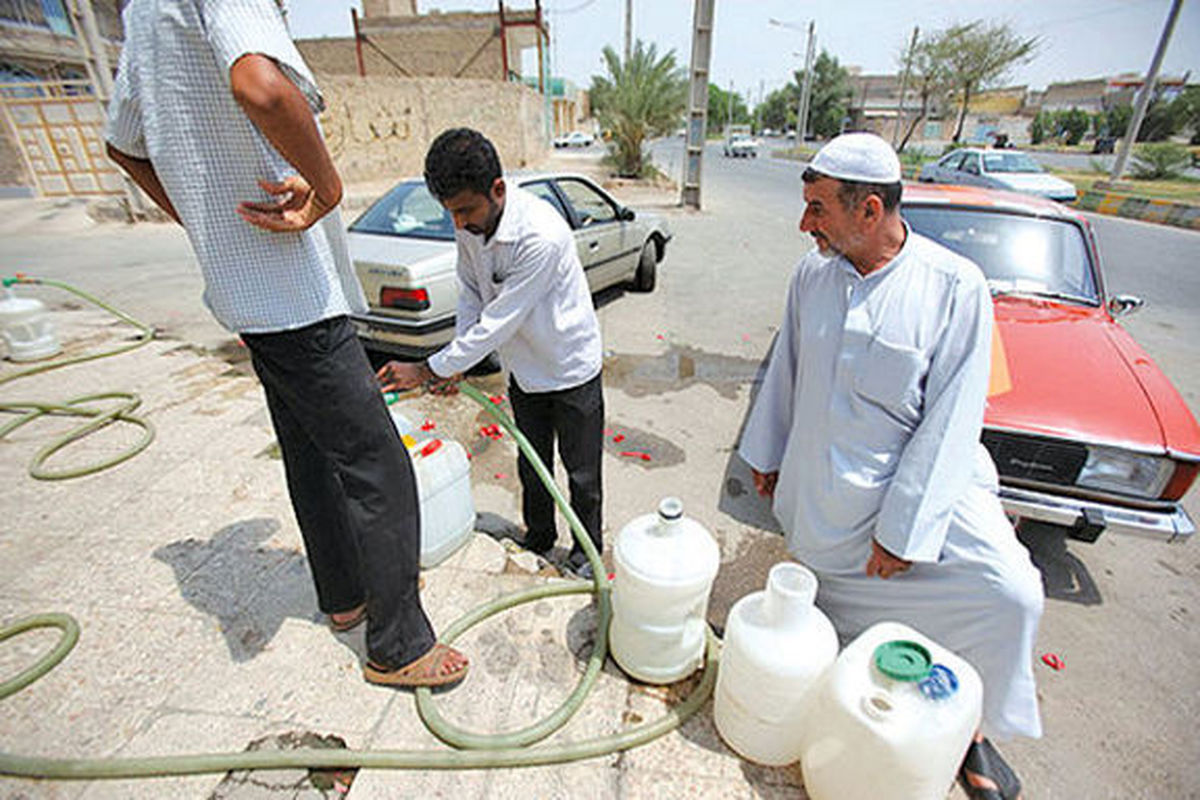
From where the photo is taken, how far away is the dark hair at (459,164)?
1.90 meters

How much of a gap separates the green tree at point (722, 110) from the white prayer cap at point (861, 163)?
3618 inches

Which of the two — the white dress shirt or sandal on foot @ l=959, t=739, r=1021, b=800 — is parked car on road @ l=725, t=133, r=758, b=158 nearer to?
the white dress shirt

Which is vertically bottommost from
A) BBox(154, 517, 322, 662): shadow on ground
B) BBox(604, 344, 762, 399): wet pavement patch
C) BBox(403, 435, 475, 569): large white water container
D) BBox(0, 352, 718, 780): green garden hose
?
BBox(604, 344, 762, 399): wet pavement patch

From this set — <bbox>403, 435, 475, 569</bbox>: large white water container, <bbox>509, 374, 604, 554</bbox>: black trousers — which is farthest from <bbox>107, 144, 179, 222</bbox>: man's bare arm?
<bbox>509, 374, 604, 554</bbox>: black trousers

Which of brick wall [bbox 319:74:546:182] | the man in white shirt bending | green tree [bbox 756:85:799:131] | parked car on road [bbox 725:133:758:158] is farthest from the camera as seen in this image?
green tree [bbox 756:85:799:131]

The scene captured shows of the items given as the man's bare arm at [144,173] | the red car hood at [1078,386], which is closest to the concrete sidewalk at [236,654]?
the man's bare arm at [144,173]

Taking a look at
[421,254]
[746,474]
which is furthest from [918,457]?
[421,254]

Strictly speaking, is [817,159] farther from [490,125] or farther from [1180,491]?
[490,125]

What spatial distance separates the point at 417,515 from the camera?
1.76 m

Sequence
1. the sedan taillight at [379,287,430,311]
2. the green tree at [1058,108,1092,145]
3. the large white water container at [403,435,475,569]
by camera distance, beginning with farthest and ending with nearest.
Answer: the green tree at [1058,108,1092,145]
the sedan taillight at [379,287,430,311]
the large white water container at [403,435,475,569]

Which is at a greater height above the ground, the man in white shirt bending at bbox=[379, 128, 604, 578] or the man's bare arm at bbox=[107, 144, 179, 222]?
the man's bare arm at bbox=[107, 144, 179, 222]

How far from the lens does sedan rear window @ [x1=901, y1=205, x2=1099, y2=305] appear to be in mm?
3518

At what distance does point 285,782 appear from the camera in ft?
5.26

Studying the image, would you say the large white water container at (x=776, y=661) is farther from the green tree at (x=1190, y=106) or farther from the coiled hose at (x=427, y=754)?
the green tree at (x=1190, y=106)
